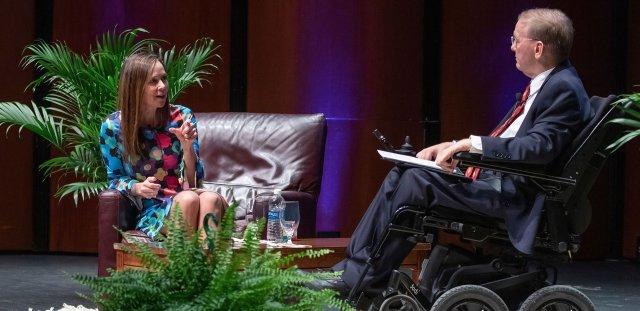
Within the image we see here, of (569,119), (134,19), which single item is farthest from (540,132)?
(134,19)

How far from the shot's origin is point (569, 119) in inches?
137

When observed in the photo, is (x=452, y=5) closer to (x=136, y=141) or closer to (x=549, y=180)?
(x=136, y=141)

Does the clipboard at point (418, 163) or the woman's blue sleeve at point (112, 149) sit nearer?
the clipboard at point (418, 163)

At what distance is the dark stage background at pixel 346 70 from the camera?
7.14 metres

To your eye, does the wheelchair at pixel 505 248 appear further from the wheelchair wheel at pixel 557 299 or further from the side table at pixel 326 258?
the side table at pixel 326 258

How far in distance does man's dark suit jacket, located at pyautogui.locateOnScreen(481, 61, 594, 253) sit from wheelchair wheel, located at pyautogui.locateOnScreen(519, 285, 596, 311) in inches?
6.5

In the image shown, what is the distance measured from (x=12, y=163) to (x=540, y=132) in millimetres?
4770

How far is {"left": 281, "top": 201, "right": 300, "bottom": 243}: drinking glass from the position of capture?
417 cm

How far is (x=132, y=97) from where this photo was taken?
4.34 metres

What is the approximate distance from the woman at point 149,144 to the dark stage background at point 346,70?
2.70 metres

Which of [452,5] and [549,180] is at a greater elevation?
[452,5]

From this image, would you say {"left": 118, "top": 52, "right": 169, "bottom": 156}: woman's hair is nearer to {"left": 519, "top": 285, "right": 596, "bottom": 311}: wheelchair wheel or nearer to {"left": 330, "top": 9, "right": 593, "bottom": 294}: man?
{"left": 330, "top": 9, "right": 593, "bottom": 294}: man

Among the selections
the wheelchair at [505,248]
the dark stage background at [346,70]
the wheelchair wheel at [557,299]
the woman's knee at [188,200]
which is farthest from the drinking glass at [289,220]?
the dark stage background at [346,70]

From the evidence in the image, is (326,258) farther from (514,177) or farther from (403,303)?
(514,177)
